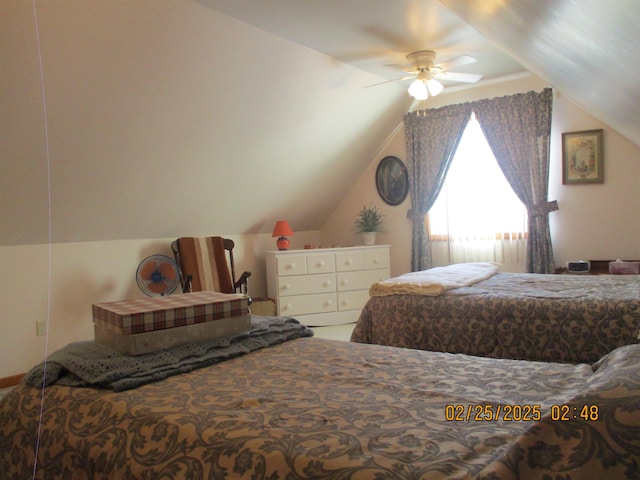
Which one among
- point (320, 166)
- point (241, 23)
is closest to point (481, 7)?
point (241, 23)

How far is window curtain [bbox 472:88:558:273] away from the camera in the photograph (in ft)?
15.8

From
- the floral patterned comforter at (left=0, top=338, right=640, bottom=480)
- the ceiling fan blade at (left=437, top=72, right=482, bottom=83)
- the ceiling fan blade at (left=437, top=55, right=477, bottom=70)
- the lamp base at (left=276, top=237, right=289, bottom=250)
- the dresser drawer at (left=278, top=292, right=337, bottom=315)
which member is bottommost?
the dresser drawer at (left=278, top=292, right=337, bottom=315)

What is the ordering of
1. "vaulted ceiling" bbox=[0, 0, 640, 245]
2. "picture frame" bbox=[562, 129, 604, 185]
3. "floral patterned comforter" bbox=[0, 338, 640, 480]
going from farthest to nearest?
"picture frame" bbox=[562, 129, 604, 185], "vaulted ceiling" bbox=[0, 0, 640, 245], "floral patterned comforter" bbox=[0, 338, 640, 480]

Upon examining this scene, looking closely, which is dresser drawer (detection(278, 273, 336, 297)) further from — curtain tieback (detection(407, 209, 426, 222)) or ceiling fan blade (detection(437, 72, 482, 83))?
ceiling fan blade (detection(437, 72, 482, 83))

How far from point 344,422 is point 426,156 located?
4906 mm

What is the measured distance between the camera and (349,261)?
539 centimetres

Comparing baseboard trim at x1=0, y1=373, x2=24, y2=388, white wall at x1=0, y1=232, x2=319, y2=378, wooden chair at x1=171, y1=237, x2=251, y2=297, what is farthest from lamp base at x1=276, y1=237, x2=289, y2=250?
baseboard trim at x1=0, y1=373, x2=24, y2=388

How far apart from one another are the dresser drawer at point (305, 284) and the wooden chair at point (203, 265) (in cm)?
47

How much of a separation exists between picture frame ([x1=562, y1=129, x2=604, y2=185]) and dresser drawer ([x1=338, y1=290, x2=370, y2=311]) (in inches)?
92.0

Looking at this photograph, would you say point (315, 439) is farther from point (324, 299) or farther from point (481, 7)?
point (324, 299)

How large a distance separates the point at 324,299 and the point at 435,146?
6.88 ft

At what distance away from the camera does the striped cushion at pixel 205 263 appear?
4.51 m
